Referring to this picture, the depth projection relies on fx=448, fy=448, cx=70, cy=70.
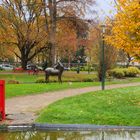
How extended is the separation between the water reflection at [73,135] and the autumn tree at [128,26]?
5.53m

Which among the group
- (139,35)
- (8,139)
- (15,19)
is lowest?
(8,139)

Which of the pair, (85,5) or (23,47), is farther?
(23,47)

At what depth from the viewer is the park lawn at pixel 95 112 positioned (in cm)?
1462

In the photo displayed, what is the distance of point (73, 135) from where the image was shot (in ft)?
42.3

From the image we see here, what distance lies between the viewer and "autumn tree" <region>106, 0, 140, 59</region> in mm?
17669

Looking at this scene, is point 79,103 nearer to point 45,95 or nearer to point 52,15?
point 45,95

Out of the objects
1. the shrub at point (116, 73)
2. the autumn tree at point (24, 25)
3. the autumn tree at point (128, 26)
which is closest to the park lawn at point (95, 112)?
the autumn tree at point (128, 26)

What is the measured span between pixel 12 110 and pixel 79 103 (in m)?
2.96

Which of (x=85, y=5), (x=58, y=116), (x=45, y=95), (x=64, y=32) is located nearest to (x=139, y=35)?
(x=58, y=116)

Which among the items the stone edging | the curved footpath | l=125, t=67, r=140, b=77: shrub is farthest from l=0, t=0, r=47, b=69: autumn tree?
the stone edging

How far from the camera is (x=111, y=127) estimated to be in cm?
1378

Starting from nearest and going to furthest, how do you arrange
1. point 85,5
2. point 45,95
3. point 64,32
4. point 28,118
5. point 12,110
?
1. point 28,118
2. point 12,110
3. point 45,95
4. point 85,5
5. point 64,32

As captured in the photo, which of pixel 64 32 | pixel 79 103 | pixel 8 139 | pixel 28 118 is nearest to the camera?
pixel 8 139

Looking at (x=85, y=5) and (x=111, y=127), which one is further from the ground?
(x=85, y=5)
